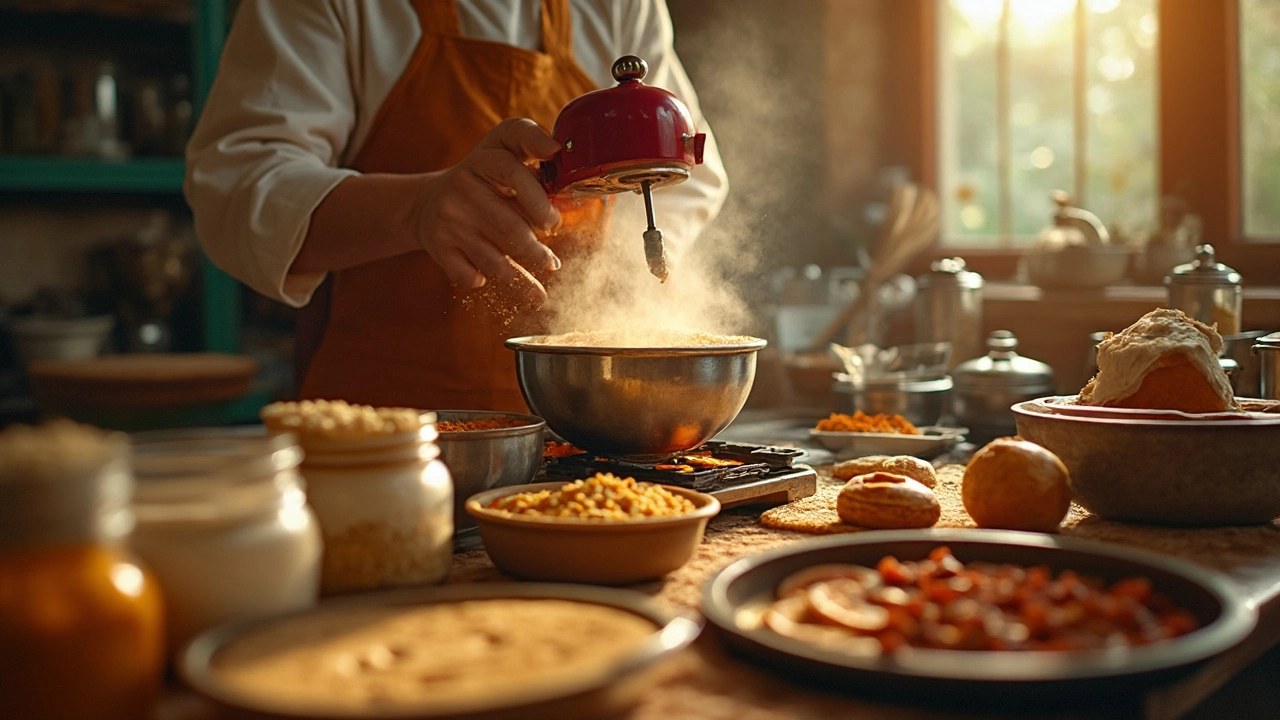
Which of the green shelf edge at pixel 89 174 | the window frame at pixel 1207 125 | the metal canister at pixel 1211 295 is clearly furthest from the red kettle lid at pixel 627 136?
the green shelf edge at pixel 89 174

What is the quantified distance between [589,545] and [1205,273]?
150 cm

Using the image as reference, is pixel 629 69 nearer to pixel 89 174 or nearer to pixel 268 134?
pixel 268 134

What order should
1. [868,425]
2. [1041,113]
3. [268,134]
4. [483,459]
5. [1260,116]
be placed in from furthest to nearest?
→ [1041,113] < [1260,116] < [868,425] < [268,134] < [483,459]

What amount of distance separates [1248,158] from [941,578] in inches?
108

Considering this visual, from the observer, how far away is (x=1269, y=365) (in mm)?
1695

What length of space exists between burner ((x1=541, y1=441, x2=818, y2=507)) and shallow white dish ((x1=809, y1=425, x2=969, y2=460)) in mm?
339

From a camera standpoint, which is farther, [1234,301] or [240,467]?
[1234,301]

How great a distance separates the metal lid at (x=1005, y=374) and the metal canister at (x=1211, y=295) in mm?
276

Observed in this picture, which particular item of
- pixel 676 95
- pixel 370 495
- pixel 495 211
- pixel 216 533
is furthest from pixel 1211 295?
pixel 216 533

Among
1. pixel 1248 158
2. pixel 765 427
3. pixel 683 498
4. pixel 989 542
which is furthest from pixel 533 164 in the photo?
pixel 1248 158

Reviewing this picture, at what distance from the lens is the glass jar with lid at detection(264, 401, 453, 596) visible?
970 mm

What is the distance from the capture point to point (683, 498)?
118 centimetres

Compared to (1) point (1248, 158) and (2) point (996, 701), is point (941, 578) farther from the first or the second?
(1) point (1248, 158)

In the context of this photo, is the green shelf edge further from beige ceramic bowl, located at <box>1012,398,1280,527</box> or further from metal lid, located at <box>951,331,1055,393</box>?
beige ceramic bowl, located at <box>1012,398,1280,527</box>
